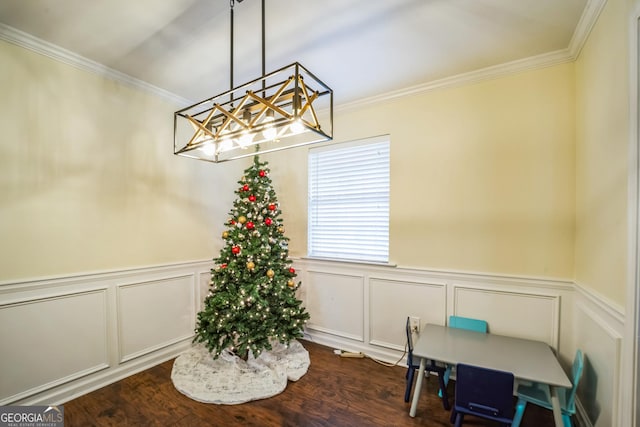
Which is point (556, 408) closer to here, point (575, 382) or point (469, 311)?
point (575, 382)

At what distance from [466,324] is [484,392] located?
2.72ft

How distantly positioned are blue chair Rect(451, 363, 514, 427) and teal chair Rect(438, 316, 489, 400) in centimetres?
65

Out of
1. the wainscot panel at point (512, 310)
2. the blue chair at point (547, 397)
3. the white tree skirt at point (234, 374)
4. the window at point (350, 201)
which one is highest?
the window at point (350, 201)

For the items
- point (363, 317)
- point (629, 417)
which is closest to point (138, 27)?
point (363, 317)

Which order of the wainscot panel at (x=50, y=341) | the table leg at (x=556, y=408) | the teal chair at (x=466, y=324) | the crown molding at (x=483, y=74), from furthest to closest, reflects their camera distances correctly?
the teal chair at (x=466, y=324) < the crown molding at (x=483, y=74) < the wainscot panel at (x=50, y=341) < the table leg at (x=556, y=408)

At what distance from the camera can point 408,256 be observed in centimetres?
269

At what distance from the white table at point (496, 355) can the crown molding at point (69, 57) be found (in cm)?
333

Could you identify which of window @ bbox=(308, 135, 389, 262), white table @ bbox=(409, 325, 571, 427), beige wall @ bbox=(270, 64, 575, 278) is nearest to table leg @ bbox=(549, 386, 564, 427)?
white table @ bbox=(409, 325, 571, 427)

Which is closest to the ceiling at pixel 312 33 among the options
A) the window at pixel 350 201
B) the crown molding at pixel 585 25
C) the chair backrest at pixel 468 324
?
the crown molding at pixel 585 25

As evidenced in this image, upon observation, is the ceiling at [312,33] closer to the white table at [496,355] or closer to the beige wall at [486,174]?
the beige wall at [486,174]

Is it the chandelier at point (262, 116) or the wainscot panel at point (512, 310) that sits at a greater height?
the chandelier at point (262, 116)

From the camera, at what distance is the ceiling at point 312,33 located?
1.69 m

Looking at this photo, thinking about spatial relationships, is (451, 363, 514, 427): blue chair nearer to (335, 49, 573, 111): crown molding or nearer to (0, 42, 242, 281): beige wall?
(335, 49, 573, 111): crown molding

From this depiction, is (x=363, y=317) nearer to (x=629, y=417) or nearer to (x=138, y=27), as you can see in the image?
(x=629, y=417)
